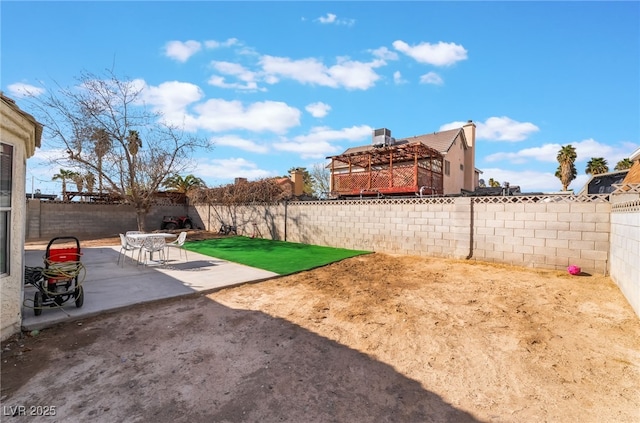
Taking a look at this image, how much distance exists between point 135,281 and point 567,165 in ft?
113

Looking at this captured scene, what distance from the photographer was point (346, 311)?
15.7 ft

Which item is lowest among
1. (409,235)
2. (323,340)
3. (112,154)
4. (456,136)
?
(323,340)

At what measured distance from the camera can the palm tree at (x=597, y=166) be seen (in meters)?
25.9

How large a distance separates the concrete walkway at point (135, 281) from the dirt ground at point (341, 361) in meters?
0.34

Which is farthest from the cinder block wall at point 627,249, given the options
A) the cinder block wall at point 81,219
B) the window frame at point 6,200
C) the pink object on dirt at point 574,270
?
the cinder block wall at point 81,219

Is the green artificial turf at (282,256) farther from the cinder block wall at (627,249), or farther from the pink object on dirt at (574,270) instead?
the cinder block wall at (627,249)

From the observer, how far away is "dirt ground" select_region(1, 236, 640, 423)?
243 centimetres

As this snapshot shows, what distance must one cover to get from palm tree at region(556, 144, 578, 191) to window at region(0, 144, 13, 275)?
35372 mm

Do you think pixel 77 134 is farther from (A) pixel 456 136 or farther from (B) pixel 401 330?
(A) pixel 456 136

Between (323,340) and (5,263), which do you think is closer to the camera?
(5,263)

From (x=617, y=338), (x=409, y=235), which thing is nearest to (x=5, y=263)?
(x=617, y=338)

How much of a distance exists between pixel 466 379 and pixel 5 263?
18.0 ft

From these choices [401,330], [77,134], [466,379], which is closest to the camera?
[466,379]

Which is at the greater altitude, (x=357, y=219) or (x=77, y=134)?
(x=77, y=134)
